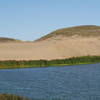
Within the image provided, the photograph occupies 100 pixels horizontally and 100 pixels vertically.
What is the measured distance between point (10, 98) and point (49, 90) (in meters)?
11.2

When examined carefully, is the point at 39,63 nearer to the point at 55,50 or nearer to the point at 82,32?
the point at 55,50

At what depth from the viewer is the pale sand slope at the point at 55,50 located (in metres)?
100

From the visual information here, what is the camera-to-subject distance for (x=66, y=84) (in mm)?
42438

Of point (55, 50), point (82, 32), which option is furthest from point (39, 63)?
point (82, 32)

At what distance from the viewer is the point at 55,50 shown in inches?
4407

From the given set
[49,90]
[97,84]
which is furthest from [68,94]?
[97,84]

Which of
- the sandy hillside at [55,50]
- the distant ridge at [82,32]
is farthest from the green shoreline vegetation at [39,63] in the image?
the distant ridge at [82,32]

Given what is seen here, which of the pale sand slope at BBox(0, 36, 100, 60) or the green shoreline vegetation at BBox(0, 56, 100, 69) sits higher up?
the pale sand slope at BBox(0, 36, 100, 60)

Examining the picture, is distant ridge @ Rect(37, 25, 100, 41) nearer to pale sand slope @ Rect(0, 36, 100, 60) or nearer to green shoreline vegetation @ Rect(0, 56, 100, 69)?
pale sand slope @ Rect(0, 36, 100, 60)

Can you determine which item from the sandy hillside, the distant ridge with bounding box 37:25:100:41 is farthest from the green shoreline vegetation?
the distant ridge with bounding box 37:25:100:41

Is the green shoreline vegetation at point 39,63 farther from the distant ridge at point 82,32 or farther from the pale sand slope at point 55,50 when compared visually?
the distant ridge at point 82,32

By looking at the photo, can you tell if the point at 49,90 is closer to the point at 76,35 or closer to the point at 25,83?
the point at 25,83

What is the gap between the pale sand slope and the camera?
329 ft

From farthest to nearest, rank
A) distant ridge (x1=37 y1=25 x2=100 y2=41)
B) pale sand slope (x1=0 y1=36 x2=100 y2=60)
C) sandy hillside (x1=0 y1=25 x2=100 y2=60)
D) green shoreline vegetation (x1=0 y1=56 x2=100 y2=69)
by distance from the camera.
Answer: distant ridge (x1=37 y1=25 x2=100 y2=41), pale sand slope (x1=0 y1=36 x2=100 y2=60), sandy hillside (x1=0 y1=25 x2=100 y2=60), green shoreline vegetation (x1=0 y1=56 x2=100 y2=69)
